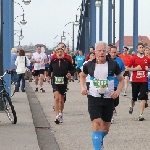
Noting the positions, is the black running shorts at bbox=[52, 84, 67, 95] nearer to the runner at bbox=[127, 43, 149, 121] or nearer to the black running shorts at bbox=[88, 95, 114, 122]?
the runner at bbox=[127, 43, 149, 121]

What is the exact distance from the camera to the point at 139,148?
9977 mm

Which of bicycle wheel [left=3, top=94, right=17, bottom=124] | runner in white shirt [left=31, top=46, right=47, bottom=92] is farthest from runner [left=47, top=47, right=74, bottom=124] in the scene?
runner in white shirt [left=31, top=46, right=47, bottom=92]

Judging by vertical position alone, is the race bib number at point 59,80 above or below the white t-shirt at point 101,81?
below

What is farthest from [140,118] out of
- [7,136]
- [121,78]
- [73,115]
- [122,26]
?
[122,26]

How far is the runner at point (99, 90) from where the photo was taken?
8.86 metres

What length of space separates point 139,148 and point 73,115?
A: 5918mm

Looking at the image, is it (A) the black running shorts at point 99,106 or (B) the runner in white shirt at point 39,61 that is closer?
(A) the black running shorts at point 99,106

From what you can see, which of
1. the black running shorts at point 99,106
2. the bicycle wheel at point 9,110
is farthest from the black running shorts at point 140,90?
the black running shorts at point 99,106

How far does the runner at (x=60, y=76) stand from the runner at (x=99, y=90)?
4.77m

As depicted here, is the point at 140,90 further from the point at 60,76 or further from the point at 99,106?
the point at 99,106

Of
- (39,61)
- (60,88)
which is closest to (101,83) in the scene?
(60,88)

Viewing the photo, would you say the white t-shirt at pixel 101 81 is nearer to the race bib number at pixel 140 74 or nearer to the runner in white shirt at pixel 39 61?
the race bib number at pixel 140 74

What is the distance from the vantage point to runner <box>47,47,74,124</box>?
13905 mm

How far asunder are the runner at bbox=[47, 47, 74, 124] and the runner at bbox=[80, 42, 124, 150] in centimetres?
477
